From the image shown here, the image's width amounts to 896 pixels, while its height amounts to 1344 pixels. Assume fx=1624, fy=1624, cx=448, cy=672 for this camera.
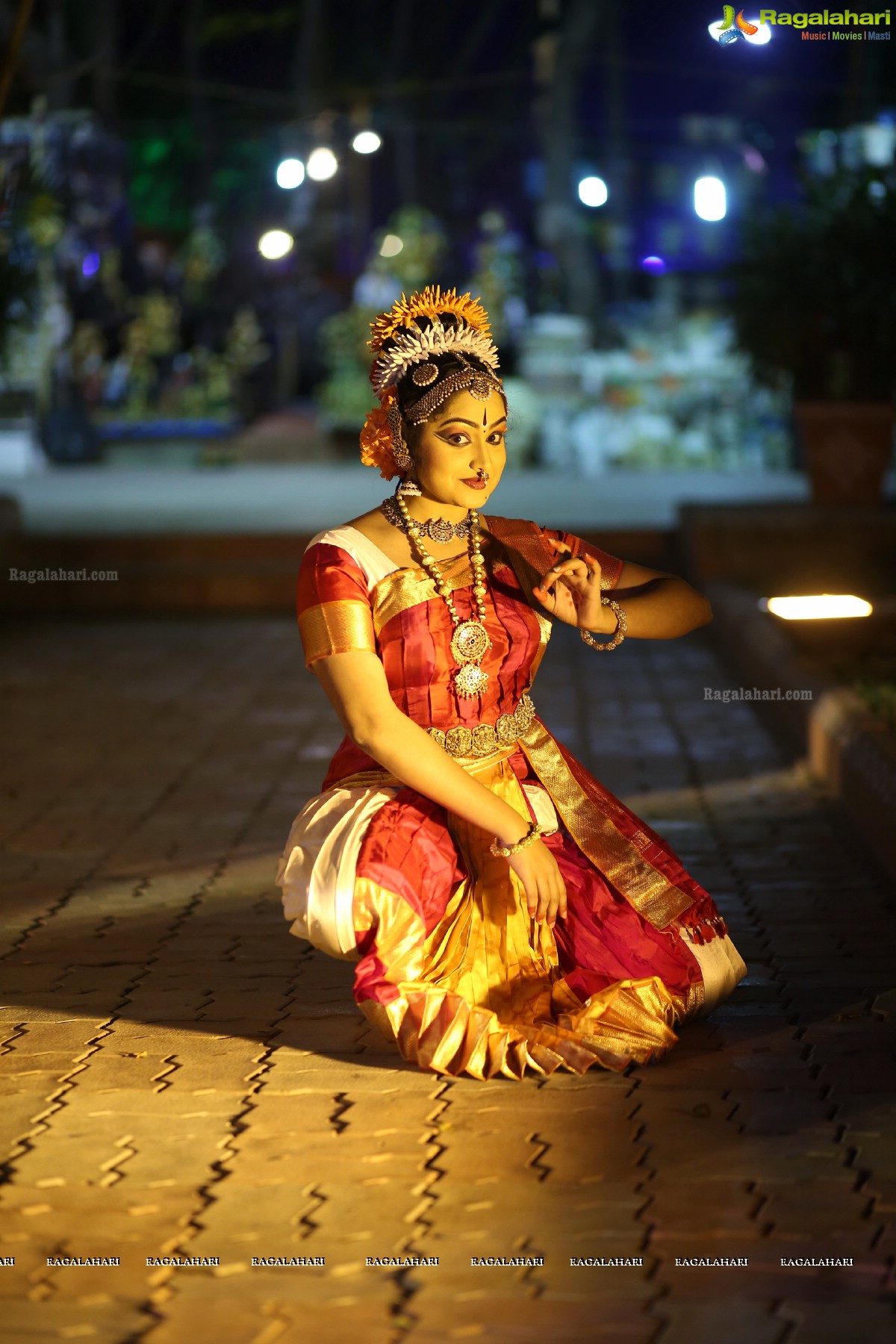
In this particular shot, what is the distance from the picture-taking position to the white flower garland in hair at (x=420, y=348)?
3344mm

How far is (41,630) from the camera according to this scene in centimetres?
1001

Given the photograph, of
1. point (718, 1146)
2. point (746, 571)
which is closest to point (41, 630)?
point (746, 571)

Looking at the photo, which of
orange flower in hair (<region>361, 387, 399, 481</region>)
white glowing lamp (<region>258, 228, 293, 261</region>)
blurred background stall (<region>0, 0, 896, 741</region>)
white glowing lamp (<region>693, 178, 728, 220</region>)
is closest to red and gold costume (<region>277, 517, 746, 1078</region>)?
orange flower in hair (<region>361, 387, 399, 481</region>)

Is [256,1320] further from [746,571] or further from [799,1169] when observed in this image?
[746,571]

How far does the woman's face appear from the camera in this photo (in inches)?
130

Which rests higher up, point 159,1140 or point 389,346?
point 389,346

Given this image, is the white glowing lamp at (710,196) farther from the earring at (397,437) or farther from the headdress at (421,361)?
the earring at (397,437)

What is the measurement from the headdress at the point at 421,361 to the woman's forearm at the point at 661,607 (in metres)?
0.52

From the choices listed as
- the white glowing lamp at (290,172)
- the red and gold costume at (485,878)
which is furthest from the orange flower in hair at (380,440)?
the white glowing lamp at (290,172)

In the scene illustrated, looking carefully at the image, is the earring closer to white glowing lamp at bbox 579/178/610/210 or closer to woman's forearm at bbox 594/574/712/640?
woman's forearm at bbox 594/574/712/640

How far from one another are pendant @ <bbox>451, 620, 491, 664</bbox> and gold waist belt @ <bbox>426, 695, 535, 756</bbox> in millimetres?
152

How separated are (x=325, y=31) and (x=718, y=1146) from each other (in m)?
22.8

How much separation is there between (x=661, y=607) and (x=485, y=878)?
68 cm

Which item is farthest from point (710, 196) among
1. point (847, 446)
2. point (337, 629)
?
point (337, 629)
